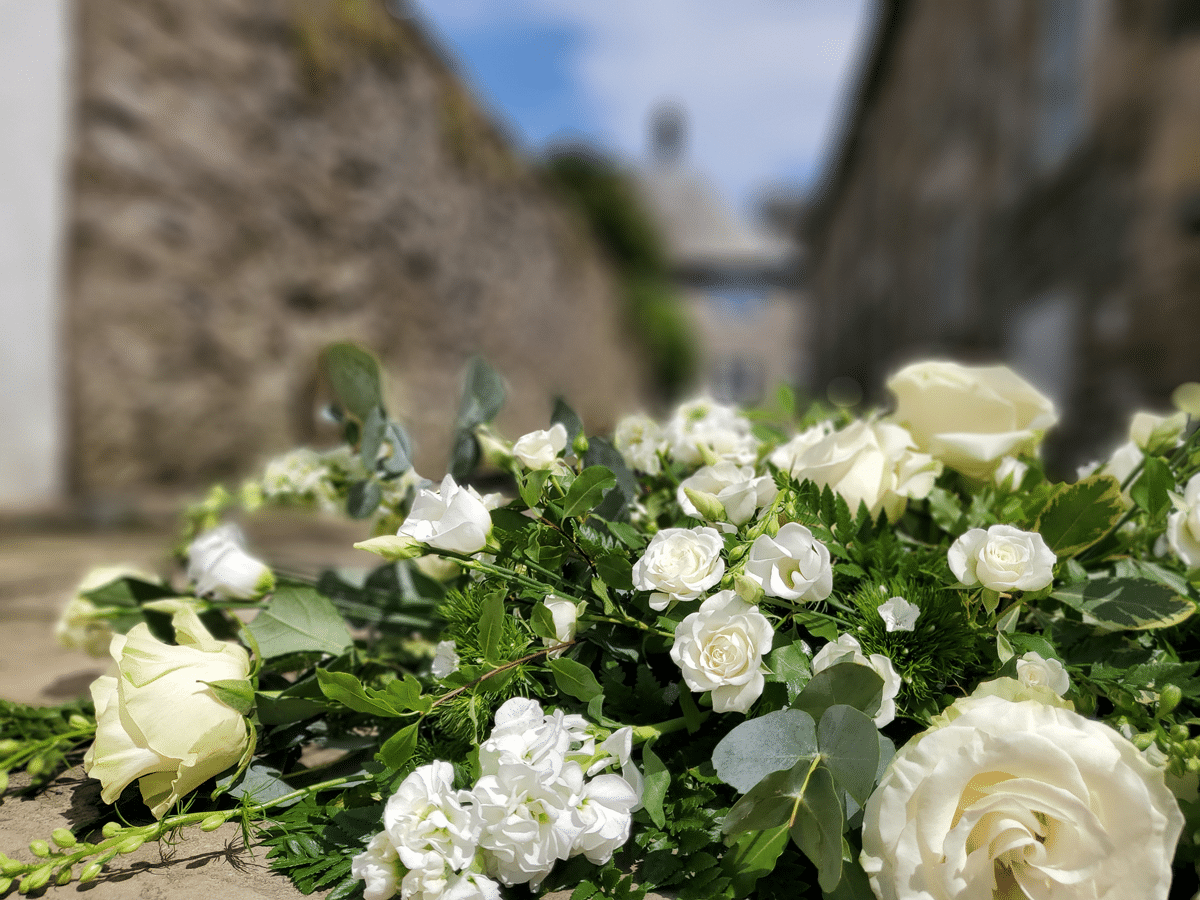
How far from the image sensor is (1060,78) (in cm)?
605

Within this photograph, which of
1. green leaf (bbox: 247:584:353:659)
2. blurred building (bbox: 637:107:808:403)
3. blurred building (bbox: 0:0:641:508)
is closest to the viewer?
green leaf (bbox: 247:584:353:659)

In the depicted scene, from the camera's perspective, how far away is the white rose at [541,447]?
0.70 meters

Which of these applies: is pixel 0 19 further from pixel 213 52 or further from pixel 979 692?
pixel 979 692

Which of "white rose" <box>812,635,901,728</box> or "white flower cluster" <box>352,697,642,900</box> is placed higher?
"white rose" <box>812,635,901,728</box>

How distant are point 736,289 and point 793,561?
1175 inches

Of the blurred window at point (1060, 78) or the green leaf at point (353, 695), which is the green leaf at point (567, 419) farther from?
the blurred window at point (1060, 78)

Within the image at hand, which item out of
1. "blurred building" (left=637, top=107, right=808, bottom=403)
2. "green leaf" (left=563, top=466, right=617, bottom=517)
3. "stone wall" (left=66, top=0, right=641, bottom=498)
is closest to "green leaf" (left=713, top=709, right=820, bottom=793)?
"green leaf" (left=563, top=466, right=617, bottom=517)

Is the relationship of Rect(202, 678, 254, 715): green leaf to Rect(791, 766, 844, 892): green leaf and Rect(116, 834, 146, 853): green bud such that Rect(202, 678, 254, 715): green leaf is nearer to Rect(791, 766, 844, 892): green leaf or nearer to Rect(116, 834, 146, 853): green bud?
Rect(116, 834, 146, 853): green bud

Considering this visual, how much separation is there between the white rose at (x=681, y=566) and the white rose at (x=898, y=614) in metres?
0.14

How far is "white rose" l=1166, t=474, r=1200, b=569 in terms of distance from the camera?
2.17ft

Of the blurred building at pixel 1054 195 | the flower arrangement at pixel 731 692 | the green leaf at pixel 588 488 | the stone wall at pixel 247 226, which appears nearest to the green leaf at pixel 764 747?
the flower arrangement at pixel 731 692

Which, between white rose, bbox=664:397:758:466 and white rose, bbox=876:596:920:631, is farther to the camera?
white rose, bbox=664:397:758:466

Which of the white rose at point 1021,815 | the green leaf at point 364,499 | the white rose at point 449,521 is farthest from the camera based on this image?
the green leaf at point 364,499

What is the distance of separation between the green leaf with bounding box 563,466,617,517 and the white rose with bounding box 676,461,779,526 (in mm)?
79
